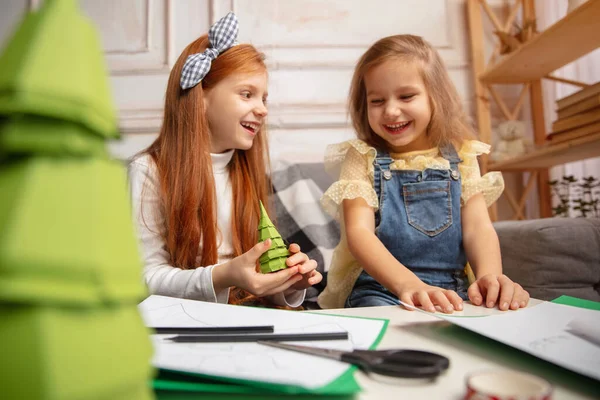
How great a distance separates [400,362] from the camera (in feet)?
1.13

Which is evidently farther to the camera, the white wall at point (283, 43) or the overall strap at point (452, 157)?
the white wall at point (283, 43)

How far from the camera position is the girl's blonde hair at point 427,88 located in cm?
112

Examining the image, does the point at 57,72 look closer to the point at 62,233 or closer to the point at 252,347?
the point at 62,233

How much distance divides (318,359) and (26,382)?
215 millimetres

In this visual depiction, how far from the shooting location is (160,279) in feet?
3.05

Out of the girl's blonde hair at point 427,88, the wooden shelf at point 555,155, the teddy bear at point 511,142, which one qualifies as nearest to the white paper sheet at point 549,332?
the girl's blonde hair at point 427,88

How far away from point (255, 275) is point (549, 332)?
18.2 inches

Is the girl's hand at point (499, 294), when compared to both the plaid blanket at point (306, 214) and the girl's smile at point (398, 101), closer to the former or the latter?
the girl's smile at point (398, 101)

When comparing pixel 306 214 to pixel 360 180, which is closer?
pixel 360 180

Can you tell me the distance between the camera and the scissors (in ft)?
1.07

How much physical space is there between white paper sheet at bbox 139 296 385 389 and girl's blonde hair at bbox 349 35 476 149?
0.78 m

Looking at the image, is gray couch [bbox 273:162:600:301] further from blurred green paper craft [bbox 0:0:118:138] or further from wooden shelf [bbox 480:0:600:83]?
blurred green paper craft [bbox 0:0:118:138]

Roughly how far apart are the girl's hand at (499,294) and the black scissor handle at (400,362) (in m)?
0.29

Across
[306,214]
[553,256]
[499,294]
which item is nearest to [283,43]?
[306,214]
